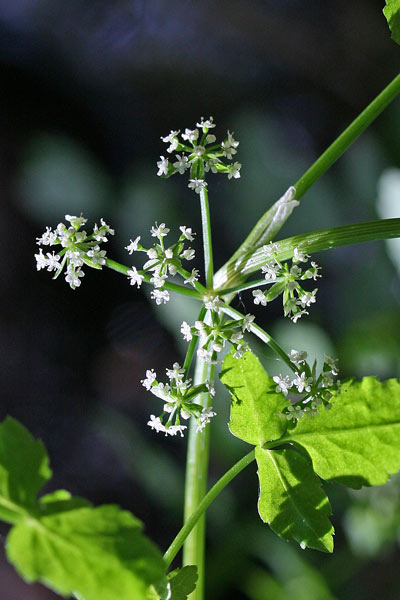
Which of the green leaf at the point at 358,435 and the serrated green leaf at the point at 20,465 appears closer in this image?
the serrated green leaf at the point at 20,465

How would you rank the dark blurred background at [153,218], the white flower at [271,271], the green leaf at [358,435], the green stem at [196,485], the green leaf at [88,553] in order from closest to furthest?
the green leaf at [88,553], the green leaf at [358,435], the white flower at [271,271], the green stem at [196,485], the dark blurred background at [153,218]

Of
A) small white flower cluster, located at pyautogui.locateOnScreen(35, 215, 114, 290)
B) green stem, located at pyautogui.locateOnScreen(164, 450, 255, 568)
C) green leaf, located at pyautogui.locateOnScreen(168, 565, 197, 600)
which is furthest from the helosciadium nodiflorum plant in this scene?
green leaf, located at pyautogui.locateOnScreen(168, 565, 197, 600)

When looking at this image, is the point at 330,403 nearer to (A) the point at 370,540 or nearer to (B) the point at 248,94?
(A) the point at 370,540

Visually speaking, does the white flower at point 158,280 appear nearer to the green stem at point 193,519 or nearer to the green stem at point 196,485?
the green stem at point 196,485

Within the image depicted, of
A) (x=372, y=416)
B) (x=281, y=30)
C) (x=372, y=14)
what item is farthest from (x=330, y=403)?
→ (x=372, y=14)

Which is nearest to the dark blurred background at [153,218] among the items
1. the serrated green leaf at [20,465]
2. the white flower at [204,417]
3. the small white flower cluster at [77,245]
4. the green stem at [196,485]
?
the green stem at [196,485]
